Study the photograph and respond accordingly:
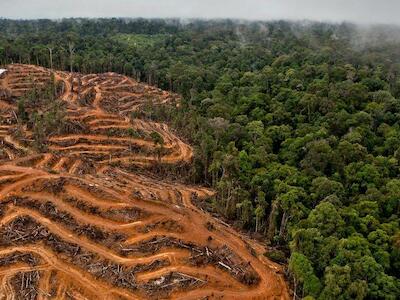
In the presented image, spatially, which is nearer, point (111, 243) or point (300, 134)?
point (111, 243)

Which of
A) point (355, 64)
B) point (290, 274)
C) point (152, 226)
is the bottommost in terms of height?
point (290, 274)

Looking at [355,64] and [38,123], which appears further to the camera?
[355,64]

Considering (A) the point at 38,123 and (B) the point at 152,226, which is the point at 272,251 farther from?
(A) the point at 38,123

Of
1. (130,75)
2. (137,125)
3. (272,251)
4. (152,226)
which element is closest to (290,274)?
(272,251)

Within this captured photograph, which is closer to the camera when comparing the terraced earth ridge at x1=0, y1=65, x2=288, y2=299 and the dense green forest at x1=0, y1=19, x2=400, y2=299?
the terraced earth ridge at x1=0, y1=65, x2=288, y2=299

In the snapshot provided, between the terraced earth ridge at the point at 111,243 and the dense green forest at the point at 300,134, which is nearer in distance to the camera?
the terraced earth ridge at the point at 111,243

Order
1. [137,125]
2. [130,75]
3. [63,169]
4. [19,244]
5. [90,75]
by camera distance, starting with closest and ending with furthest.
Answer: [19,244] < [63,169] < [137,125] < [90,75] < [130,75]

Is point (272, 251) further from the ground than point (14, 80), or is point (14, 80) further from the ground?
point (14, 80)

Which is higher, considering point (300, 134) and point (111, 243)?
point (300, 134)
